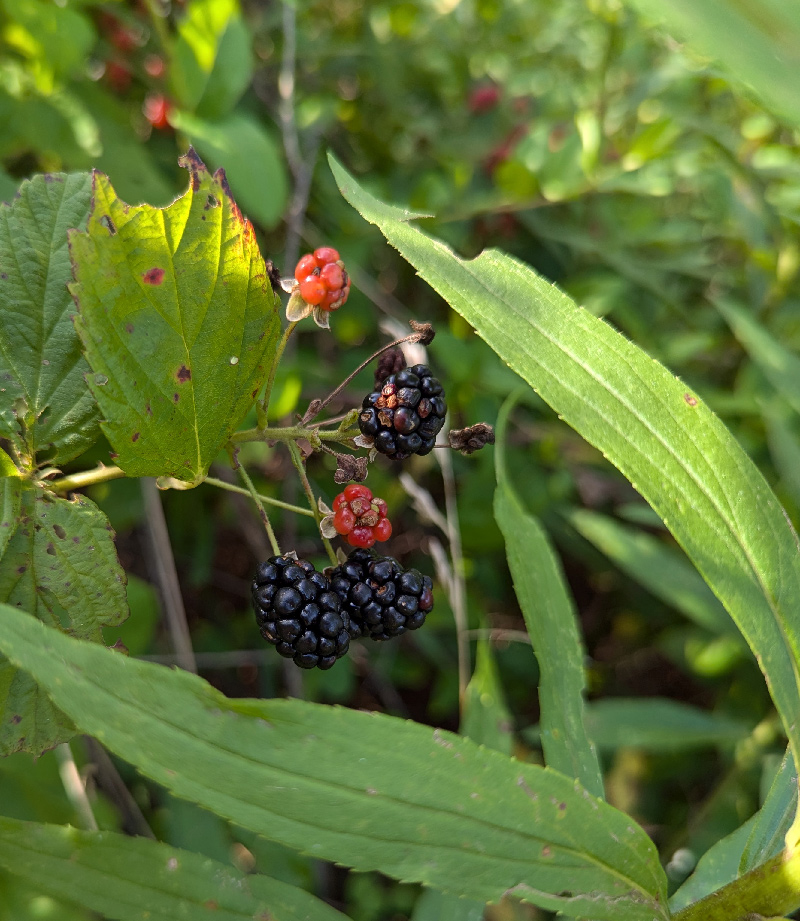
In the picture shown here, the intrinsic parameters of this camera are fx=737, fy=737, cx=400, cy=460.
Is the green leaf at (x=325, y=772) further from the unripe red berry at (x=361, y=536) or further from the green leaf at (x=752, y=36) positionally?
the green leaf at (x=752, y=36)

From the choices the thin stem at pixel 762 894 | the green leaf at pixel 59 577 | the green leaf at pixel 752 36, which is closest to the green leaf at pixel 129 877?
the green leaf at pixel 59 577

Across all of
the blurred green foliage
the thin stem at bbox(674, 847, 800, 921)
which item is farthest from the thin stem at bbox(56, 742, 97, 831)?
the thin stem at bbox(674, 847, 800, 921)

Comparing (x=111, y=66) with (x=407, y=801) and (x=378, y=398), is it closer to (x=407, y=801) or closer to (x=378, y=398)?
(x=378, y=398)

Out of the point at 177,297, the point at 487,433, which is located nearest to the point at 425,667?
the point at 487,433

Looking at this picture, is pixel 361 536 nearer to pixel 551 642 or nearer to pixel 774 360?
pixel 551 642

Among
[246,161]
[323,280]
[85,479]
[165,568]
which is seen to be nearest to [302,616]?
[85,479]
